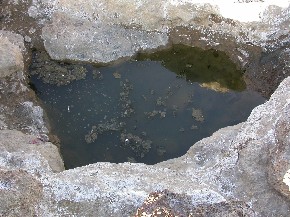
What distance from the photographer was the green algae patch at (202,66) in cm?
2955

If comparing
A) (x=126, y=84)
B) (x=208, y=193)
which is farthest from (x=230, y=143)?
(x=126, y=84)

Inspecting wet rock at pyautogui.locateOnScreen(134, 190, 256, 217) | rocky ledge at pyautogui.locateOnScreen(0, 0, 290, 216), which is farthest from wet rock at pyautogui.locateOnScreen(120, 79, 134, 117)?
wet rock at pyautogui.locateOnScreen(134, 190, 256, 217)

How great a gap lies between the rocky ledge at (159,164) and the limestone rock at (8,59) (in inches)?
3.4

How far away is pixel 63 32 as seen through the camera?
30328 millimetres

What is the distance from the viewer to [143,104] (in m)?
28.1

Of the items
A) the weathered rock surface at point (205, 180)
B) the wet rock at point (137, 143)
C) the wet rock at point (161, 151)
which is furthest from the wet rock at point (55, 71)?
the weathered rock surface at point (205, 180)

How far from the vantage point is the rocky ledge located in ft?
59.9

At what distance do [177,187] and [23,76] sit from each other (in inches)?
582

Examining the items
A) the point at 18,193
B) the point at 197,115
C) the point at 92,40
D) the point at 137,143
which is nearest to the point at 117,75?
the point at 92,40

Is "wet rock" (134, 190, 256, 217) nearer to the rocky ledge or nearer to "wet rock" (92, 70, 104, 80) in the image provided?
the rocky ledge

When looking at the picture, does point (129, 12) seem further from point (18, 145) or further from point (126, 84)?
point (18, 145)

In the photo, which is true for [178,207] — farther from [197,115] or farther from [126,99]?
[126,99]

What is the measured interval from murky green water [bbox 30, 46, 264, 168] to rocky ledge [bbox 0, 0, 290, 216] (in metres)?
1.05

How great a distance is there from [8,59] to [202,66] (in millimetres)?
12943
